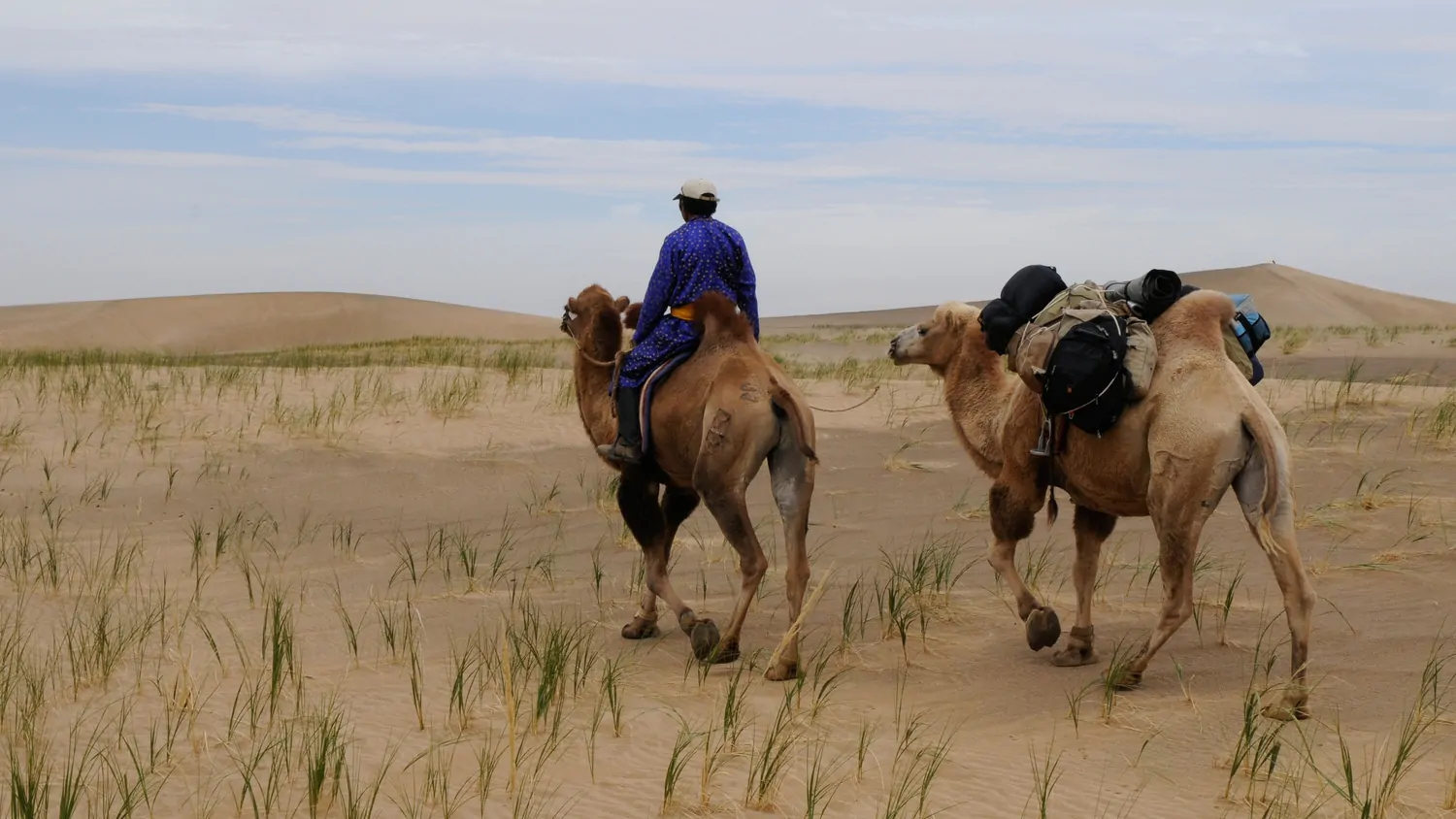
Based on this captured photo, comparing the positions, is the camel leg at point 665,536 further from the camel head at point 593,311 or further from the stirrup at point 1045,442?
the stirrup at point 1045,442

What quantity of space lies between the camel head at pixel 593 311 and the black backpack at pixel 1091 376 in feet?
9.53

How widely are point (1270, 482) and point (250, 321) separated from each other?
67170 mm

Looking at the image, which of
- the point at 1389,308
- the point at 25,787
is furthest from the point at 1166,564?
the point at 1389,308

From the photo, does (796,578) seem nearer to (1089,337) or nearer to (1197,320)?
(1089,337)

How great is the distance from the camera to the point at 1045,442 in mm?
7062

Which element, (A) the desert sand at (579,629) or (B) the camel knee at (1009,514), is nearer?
(A) the desert sand at (579,629)

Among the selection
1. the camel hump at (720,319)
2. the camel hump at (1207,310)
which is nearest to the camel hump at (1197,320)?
the camel hump at (1207,310)

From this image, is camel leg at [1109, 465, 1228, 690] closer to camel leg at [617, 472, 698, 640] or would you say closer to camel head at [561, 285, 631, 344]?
camel leg at [617, 472, 698, 640]

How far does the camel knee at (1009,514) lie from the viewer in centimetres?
732

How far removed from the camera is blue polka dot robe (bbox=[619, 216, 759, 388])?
7958mm

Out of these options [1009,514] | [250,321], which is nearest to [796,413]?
[1009,514]

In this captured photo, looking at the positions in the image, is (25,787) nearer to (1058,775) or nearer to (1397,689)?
(1058,775)

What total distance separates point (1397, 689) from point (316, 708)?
15.8 ft

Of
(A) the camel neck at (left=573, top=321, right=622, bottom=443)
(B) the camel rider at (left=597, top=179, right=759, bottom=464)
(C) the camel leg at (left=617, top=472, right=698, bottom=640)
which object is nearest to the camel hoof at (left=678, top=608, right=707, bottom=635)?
(C) the camel leg at (left=617, top=472, right=698, bottom=640)
